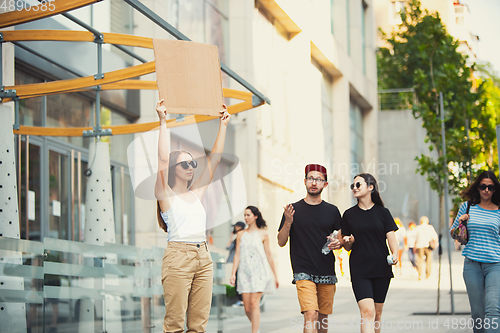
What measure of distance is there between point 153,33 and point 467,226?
10646mm

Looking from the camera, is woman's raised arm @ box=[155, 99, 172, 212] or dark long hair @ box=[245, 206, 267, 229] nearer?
woman's raised arm @ box=[155, 99, 172, 212]

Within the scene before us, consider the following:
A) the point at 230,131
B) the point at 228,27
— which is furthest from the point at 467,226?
the point at 228,27

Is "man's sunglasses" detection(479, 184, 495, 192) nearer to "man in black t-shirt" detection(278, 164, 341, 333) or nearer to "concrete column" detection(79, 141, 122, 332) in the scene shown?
"man in black t-shirt" detection(278, 164, 341, 333)

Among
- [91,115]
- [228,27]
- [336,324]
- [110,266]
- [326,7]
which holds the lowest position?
[336,324]

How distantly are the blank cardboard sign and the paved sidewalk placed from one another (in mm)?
5416

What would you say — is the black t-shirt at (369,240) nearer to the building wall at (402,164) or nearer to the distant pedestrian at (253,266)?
the distant pedestrian at (253,266)

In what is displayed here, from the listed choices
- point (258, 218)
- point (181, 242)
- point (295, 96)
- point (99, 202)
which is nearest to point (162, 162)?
point (181, 242)

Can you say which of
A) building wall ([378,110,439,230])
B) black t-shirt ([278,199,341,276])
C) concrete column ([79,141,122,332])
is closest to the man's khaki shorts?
black t-shirt ([278,199,341,276])

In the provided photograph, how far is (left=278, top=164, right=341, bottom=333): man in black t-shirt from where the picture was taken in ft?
21.4

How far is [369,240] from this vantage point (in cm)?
656

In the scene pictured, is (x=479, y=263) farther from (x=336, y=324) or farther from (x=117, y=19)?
(x=117, y=19)

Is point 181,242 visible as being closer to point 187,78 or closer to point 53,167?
point 187,78

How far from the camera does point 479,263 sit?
6.89 metres

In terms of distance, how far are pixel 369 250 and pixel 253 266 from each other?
2.87 metres
